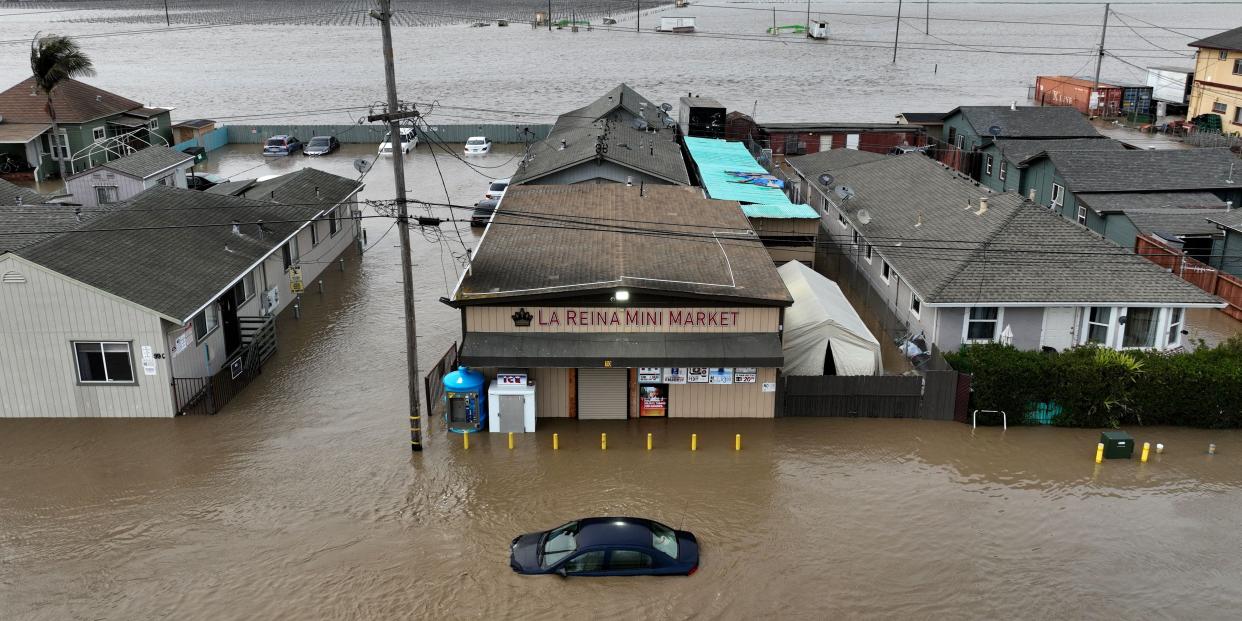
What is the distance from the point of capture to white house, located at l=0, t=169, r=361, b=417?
835 inches

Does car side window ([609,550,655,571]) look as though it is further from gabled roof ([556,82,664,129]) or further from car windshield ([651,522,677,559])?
gabled roof ([556,82,664,129])

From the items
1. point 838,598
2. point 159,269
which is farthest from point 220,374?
point 838,598

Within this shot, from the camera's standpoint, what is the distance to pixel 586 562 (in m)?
15.9

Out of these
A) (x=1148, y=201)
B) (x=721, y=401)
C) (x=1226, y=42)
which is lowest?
(x=721, y=401)

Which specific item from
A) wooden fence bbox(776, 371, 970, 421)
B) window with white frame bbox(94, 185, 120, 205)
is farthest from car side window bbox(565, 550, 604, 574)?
window with white frame bbox(94, 185, 120, 205)

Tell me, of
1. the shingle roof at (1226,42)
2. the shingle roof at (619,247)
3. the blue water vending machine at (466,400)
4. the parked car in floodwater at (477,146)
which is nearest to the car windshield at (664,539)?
the shingle roof at (619,247)

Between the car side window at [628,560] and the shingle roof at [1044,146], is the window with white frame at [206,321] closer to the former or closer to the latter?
the car side window at [628,560]

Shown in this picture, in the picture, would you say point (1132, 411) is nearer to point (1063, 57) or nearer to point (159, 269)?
point (159, 269)

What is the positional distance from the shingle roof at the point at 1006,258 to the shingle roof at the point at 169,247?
1921cm

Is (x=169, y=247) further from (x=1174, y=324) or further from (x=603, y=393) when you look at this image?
(x=1174, y=324)

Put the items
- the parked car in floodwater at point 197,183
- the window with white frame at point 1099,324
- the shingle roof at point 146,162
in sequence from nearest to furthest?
the window with white frame at point 1099,324, the shingle roof at point 146,162, the parked car in floodwater at point 197,183

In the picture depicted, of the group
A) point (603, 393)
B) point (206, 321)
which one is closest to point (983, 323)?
point (603, 393)

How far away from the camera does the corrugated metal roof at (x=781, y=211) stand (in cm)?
3084

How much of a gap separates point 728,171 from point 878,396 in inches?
724
